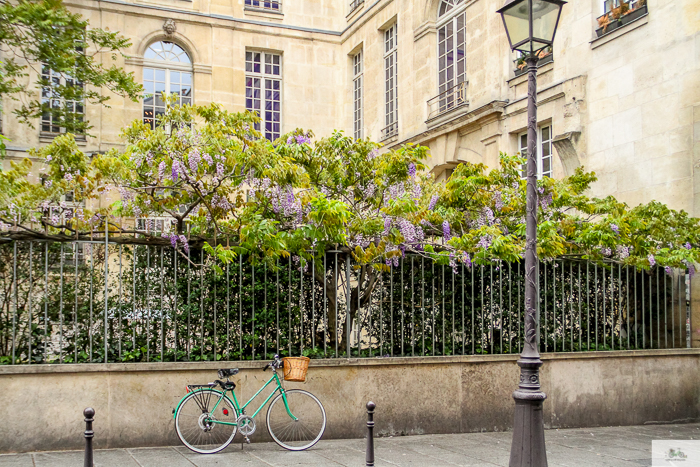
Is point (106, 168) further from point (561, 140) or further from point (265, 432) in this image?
point (561, 140)

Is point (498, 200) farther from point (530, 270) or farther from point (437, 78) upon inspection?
point (437, 78)

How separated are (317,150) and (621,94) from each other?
7.09 meters

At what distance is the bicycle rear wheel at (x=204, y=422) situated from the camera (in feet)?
27.1

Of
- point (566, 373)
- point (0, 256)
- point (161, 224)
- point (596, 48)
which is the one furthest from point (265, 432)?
point (596, 48)

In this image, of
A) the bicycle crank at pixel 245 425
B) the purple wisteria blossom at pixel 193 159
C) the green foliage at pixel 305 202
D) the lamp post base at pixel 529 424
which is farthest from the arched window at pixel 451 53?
the lamp post base at pixel 529 424

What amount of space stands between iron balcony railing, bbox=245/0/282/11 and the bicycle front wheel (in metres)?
19.0

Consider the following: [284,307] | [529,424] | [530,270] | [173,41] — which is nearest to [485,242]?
[530,270]

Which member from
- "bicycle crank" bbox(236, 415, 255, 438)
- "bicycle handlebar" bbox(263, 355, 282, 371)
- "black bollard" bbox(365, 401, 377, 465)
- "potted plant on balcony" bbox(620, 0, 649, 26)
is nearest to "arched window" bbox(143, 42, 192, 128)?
"potted plant on balcony" bbox(620, 0, 649, 26)

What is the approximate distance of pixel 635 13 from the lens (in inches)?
541

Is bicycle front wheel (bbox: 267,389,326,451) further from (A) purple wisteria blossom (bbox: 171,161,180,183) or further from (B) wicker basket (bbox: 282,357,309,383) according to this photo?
(A) purple wisteria blossom (bbox: 171,161,180,183)

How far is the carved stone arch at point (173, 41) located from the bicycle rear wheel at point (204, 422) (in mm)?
17298

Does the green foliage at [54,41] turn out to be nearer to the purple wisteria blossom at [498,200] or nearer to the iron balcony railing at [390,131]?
the purple wisteria blossom at [498,200]

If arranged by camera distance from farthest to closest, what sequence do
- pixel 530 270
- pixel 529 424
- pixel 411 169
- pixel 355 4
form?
pixel 355 4 → pixel 411 169 → pixel 530 270 → pixel 529 424

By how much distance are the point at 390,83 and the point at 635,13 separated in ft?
32.2
